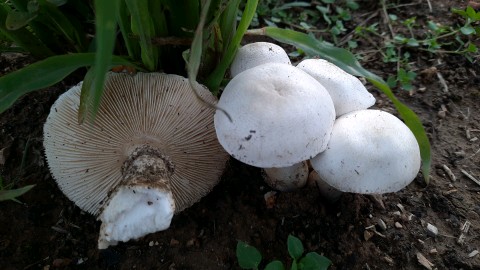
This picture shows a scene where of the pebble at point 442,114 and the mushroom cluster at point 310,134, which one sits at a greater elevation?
the mushroom cluster at point 310,134

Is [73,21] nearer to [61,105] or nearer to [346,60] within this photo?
[61,105]

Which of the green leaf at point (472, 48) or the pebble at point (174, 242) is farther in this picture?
the green leaf at point (472, 48)

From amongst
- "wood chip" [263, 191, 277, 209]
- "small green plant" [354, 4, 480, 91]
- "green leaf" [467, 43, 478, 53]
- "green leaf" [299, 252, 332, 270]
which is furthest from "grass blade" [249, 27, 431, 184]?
"green leaf" [467, 43, 478, 53]

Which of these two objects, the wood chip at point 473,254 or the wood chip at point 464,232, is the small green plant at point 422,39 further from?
the wood chip at point 473,254

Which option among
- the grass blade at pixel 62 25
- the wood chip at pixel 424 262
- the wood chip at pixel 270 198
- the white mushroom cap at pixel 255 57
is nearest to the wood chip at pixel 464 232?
the wood chip at pixel 424 262

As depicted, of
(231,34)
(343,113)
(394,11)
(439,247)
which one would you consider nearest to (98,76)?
(231,34)
